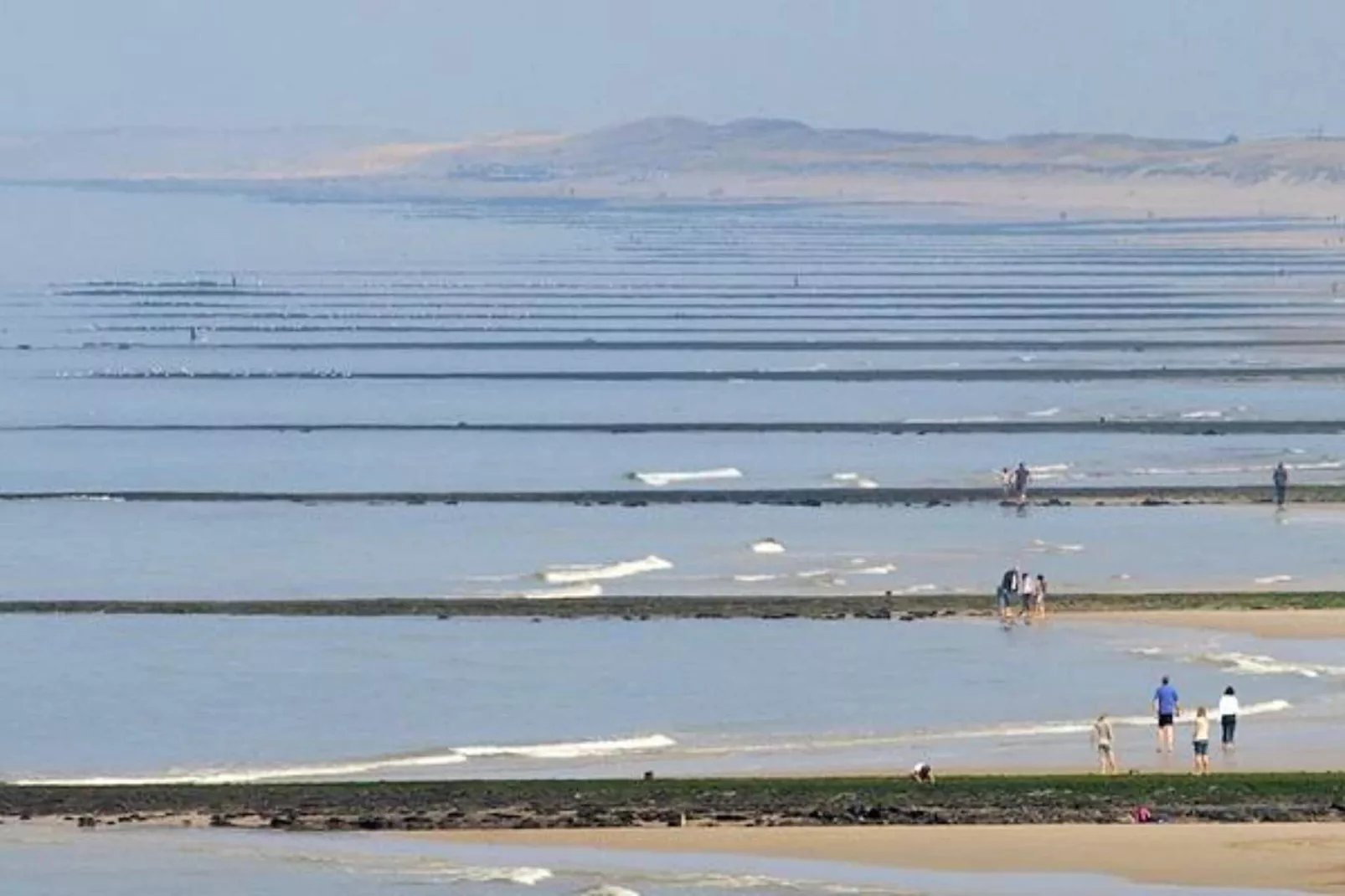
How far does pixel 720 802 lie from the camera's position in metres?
25.9

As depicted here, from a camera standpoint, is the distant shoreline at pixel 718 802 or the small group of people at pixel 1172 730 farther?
the small group of people at pixel 1172 730

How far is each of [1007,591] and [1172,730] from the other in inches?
328

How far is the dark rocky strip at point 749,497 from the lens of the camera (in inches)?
1954

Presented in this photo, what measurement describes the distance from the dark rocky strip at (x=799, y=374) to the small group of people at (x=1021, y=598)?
35.5m

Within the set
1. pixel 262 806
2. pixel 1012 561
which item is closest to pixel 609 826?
pixel 262 806

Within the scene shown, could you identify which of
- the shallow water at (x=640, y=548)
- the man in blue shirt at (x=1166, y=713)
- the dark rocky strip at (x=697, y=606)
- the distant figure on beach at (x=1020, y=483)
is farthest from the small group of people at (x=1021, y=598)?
the distant figure on beach at (x=1020, y=483)

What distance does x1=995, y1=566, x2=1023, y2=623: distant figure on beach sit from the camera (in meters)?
37.3

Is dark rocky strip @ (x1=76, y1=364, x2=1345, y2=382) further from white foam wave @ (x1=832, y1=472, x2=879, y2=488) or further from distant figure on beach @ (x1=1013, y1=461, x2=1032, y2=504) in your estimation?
distant figure on beach @ (x1=1013, y1=461, x2=1032, y2=504)

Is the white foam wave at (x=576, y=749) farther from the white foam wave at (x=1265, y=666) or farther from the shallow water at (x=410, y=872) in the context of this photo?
the white foam wave at (x=1265, y=666)

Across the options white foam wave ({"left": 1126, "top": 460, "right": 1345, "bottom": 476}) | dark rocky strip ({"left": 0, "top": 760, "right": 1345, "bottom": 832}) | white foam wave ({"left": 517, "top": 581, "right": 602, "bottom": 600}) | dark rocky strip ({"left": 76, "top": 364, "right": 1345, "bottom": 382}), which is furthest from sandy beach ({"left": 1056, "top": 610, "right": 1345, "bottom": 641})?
dark rocky strip ({"left": 76, "top": 364, "right": 1345, "bottom": 382})

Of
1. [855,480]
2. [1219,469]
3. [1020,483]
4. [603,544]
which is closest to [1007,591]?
[603,544]

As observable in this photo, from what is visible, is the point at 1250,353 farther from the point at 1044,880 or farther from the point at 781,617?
the point at 1044,880

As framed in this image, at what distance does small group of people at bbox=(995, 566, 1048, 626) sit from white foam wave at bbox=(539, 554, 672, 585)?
5.84 m

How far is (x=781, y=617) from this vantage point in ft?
124
